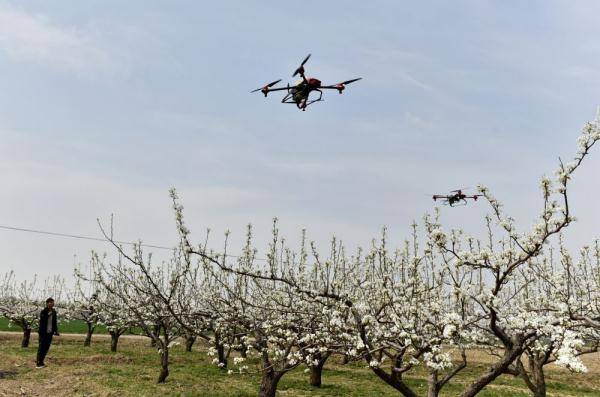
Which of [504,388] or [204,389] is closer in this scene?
[204,389]

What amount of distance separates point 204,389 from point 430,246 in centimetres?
1010

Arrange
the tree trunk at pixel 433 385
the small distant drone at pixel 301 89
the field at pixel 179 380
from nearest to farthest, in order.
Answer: the small distant drone at pixel 301 89, the tree trunk at pixel 433 385, the field at pixel 179 380

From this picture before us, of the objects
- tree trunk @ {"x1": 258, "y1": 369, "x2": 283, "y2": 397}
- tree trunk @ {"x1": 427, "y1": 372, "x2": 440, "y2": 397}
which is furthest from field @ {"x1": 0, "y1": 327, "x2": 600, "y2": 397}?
tree trunk @ {"x1": 427, "y1": 372, "x2": 440, "y2": 397}

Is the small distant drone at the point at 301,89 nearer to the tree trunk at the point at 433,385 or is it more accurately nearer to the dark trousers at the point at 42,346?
the tree trunk at the point at 433,385

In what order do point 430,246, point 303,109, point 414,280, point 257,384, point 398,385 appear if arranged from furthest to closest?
point 257,384 → point 414,280 → point 398,385 → point 430,246 → point 303,109

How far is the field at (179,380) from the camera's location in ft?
44.7

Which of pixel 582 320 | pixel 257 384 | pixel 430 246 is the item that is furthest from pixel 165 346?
pixel 582 320

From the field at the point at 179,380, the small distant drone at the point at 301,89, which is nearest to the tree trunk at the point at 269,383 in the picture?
the field at the point at 179,380

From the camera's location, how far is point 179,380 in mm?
15438

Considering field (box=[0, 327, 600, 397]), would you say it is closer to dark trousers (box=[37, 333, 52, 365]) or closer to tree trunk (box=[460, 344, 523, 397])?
dark trousers (box=[37, 333, 52, 365])

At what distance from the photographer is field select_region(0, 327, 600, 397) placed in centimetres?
1361

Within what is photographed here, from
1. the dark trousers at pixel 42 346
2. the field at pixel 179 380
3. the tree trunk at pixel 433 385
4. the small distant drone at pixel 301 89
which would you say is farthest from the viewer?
the dark trousers at pixel 42 346

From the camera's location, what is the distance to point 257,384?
52.3 feet

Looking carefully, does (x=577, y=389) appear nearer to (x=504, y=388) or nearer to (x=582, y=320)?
(x=504, y=388)
